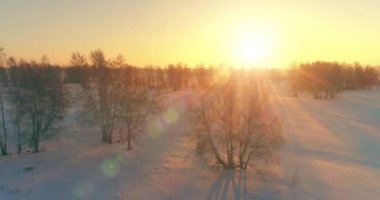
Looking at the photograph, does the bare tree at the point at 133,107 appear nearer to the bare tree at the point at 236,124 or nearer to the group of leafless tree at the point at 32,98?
the group of leafless tree at the point at 32,98

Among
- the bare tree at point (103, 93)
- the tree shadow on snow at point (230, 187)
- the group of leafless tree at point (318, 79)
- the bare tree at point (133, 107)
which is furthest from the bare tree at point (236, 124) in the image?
the group of leafless tree at point (318, 79)

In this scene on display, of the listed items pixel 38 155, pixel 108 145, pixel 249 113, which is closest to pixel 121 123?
pixel 108 145

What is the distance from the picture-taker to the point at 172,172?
2567 cm

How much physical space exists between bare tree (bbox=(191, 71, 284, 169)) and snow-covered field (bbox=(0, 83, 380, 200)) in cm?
143

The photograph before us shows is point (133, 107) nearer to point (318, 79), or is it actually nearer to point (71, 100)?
point (71, 100)

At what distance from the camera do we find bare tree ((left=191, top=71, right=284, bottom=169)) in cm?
2603

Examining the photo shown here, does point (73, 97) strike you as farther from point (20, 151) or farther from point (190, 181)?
point (190, 181)

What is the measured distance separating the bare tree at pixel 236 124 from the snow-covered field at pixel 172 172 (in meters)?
1.43

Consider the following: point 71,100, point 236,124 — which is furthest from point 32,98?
point 236,124

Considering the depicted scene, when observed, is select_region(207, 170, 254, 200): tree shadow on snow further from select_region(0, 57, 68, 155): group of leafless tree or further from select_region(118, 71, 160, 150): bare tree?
select_region(0, 57, 68, 155): group of leafless tree

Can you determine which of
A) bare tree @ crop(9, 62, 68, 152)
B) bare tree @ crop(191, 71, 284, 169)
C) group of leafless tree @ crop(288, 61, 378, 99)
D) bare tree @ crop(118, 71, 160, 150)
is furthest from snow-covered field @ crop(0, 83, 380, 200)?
group of leafless tree @ crop(288, 61, 378, 99)

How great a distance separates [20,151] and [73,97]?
8.29 metres

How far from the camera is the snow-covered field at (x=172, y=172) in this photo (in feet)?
73.5

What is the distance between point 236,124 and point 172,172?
5675mm
